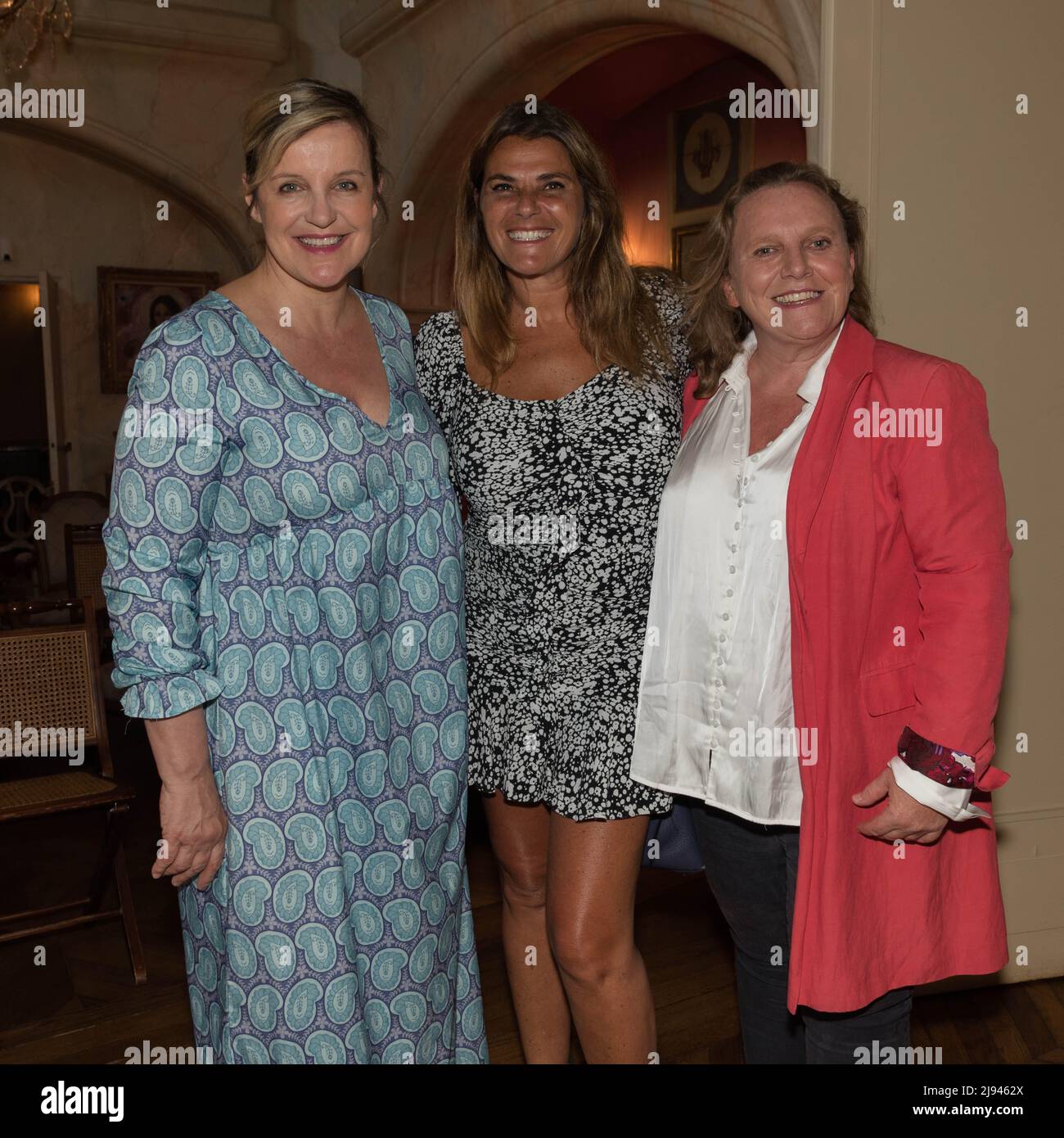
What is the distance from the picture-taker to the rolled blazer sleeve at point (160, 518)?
1.60 meters

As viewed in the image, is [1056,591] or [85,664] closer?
[1056,591]

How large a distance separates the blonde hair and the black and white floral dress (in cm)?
53

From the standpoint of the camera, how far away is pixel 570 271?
2162mm

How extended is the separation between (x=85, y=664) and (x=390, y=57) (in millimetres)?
4601

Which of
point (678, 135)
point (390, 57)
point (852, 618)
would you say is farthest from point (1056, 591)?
point (678, 135)

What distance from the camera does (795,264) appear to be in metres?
1.77

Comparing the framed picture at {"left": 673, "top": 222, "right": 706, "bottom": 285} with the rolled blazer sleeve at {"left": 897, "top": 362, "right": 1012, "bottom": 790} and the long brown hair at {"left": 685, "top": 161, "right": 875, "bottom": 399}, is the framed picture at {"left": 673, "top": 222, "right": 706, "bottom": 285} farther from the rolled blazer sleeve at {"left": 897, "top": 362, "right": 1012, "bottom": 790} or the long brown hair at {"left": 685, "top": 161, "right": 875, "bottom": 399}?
the rolled blazer sleeve at {"left": 897, "top": 362, "right": 1012, "bottom": 790}

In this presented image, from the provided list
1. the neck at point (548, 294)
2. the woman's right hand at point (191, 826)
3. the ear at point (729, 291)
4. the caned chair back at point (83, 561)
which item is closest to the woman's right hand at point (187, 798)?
the woman's right hand at point (191, 826)

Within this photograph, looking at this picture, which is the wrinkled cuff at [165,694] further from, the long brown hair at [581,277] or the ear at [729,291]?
the ear at [729,291]

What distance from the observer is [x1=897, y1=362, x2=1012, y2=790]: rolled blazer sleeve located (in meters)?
1.61

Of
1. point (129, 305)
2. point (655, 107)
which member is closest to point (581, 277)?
point (655, 107)

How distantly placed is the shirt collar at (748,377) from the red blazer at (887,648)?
35 millimetres

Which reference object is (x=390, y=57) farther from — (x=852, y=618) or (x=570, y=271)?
(x=852, y=618)

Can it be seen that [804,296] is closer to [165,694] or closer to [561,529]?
[561,529]
